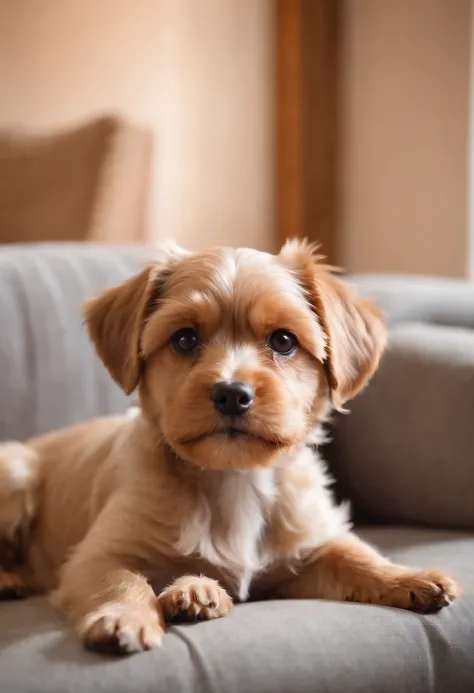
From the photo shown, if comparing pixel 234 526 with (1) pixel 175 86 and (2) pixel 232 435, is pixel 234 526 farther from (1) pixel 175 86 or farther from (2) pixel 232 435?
(1) pixel 175 86

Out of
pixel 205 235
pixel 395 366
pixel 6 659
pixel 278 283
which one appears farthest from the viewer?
pixel 205 235

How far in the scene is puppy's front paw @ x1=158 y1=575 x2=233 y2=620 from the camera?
1724 millimetres

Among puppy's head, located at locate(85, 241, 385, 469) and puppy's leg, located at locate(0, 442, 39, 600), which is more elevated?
puppy's head, located at locate(85, 241, 385, 469)

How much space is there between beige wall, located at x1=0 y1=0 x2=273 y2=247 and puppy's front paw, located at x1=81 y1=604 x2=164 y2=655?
3.27 metres

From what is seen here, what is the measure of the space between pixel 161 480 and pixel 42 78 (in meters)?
3.00

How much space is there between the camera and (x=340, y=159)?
15.4 feet

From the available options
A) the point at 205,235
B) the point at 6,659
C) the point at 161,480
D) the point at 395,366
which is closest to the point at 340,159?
the point at 205,235

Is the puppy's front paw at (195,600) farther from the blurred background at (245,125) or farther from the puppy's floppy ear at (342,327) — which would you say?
the blurred background at (245,125)

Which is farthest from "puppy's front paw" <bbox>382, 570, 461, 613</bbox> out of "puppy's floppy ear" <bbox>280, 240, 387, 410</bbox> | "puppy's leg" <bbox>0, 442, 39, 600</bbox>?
"puppy's leg" <bbox>0, 442, 39, 600</bbox>

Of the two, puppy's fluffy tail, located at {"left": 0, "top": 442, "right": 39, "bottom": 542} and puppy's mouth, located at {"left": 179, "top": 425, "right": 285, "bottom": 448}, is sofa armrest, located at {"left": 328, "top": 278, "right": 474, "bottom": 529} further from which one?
puppy's fluffy tail, located at {"left": 0, "top": 442, "right": 39, "bottom": 542}

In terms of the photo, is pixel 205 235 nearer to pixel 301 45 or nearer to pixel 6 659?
pixel 301 45

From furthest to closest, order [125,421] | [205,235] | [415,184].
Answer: [205,235] → [415,184] → [125,421]

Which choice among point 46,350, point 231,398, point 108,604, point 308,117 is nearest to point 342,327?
point 231,398

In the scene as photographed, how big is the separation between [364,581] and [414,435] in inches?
27.4
